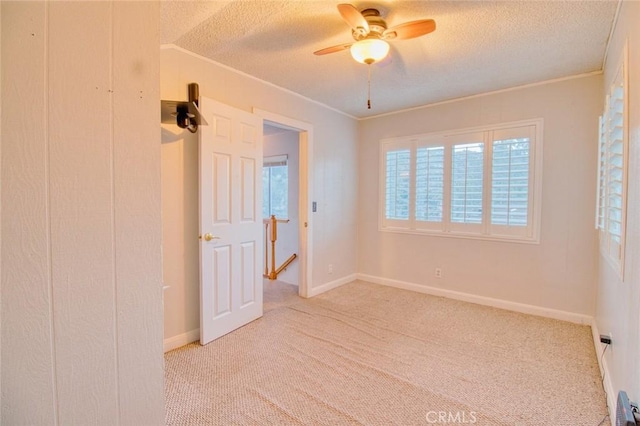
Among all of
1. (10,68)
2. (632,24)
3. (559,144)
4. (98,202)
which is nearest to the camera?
(10,68)

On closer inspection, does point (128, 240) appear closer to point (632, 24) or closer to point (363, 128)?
point (632, 24)

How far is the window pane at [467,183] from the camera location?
11.8 feet

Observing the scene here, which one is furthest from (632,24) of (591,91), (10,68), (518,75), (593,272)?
(10,68)

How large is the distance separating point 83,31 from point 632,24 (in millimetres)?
2372

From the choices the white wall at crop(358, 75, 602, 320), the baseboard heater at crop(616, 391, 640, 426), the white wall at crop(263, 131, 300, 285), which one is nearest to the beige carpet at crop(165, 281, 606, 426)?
the white wall at crop(358, 75, 602, 320)

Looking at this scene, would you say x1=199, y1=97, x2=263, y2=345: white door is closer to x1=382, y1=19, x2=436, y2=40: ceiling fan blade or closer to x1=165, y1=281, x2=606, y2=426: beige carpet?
x1=165, y1=281, x2=606, y2=426: beige carpet

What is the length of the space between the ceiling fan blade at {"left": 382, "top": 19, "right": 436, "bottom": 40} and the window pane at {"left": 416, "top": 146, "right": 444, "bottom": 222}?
2.14m

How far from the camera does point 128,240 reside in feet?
2.44

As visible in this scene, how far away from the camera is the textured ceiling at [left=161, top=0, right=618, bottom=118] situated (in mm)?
1964

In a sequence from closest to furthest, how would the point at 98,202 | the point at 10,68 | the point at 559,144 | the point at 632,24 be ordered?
the point at 10,68, the point at 98,202, the point at 632,24, the point at 559,144

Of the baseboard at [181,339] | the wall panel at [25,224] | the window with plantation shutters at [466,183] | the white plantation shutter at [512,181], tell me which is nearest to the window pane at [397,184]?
the window with plantation shutters at [466,183]

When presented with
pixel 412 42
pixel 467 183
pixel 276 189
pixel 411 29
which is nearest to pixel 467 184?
pixel 467 183

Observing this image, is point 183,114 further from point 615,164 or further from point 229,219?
point 615,164

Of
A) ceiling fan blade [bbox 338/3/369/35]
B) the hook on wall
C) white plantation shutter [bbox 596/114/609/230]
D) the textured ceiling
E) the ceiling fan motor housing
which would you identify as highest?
the textured ceiling
